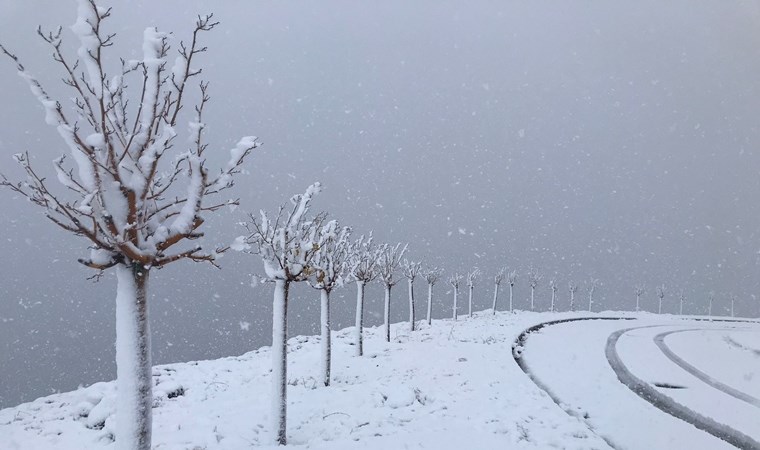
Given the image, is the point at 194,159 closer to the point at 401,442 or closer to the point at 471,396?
the point at 401,442

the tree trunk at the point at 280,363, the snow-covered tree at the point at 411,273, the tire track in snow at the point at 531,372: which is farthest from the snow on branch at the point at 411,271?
the tree trunk at the point at 280,363

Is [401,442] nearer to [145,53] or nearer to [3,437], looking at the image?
[145,53]

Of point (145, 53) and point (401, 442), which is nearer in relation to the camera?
point (145, 53)

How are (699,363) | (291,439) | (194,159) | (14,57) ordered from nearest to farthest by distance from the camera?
(14,57) → (194,159) → (291,439) → (699,363)

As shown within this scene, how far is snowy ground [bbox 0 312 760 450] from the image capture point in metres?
9.72

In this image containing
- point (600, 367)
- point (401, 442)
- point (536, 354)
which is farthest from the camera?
point (536, 354)

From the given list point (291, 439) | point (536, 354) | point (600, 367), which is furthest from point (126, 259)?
point (536, 354)

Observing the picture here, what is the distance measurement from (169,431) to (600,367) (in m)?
15.8

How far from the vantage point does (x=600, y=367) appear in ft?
56.3

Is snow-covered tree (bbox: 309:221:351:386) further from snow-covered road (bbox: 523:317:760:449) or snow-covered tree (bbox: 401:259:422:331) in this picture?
snow-covered tree (bbox: 401:259:422:331)

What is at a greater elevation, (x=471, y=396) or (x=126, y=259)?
(x=126, y=259)

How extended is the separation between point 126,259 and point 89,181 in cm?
104

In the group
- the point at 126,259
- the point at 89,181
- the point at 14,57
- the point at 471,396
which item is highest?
the point at 14,57

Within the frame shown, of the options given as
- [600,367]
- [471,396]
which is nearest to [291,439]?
[471,396]
